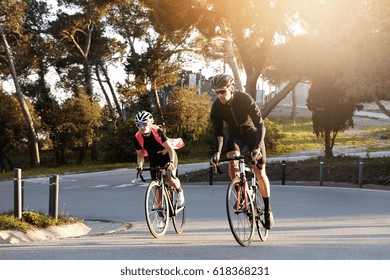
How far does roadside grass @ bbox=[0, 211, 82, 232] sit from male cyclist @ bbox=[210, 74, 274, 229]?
3.40 meters

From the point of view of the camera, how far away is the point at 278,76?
30.2m

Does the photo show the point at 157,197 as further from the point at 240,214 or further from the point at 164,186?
the point at 240,214

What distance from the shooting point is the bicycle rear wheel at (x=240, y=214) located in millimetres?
7801

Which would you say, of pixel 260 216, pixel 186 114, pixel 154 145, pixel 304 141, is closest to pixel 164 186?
pixel 154 145

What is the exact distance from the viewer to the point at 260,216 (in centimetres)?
864

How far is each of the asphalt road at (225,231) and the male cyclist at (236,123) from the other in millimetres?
944

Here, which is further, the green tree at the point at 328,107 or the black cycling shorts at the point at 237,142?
the green tree at the point at 328,107

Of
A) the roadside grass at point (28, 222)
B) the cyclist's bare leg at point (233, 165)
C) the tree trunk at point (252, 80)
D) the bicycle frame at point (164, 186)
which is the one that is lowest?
the roadside grass at point (28, 222)

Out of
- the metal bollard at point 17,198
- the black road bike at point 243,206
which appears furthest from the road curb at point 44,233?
the black road bike at point 243,206

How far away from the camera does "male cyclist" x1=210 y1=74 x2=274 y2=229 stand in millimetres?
7723

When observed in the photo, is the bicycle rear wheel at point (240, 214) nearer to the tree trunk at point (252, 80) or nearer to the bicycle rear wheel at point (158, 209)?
the bicycle rear wheel at point (158, 209)

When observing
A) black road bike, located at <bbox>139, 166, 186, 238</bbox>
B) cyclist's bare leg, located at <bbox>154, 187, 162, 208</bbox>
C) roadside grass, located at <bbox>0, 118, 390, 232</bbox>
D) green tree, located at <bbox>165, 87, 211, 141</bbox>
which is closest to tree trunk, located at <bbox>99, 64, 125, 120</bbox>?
green tree, located at <bbox>165, 87, 211, 141</bbox>

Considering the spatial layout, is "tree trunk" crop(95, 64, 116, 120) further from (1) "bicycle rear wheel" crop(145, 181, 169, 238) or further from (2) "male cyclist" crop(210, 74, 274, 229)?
(2) "male cyclist" crop(210, 74, 274, 229)
